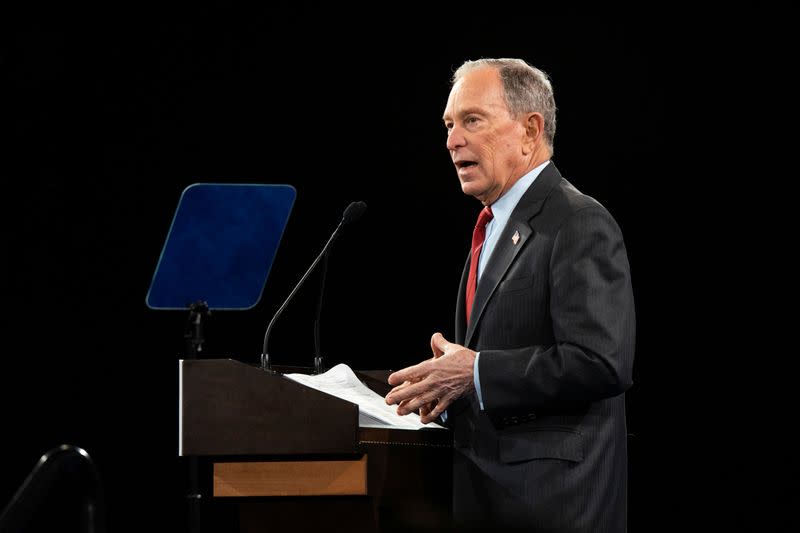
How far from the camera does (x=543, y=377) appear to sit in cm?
175

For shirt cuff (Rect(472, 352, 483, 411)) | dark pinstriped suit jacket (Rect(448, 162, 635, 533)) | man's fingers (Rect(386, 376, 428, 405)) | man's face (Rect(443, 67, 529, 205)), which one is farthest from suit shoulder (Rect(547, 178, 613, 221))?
man's fingers (Rect(386, 376, 428, 405))

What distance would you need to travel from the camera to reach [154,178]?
12.9 ft

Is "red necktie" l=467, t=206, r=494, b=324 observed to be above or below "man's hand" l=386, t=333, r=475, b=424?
above

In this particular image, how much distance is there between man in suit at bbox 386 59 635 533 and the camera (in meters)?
1.75

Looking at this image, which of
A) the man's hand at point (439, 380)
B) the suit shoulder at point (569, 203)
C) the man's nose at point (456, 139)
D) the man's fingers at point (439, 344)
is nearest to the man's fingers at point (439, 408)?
the man's hand at point (439, 380)

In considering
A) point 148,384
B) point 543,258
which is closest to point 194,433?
point 543,258

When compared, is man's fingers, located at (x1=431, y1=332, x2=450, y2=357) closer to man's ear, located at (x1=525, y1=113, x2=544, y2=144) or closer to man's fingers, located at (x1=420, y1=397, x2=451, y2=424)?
man's fingers, located at (x1=420, y1=397, x2=451, y2=424)

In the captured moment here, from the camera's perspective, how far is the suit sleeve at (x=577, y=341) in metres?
1.74

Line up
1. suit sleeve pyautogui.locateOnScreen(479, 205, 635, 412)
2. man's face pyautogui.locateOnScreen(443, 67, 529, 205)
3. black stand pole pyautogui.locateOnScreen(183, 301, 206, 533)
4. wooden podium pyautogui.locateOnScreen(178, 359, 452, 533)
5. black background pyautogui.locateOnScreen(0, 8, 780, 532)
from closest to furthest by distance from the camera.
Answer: suit sleeve pyautogui.locateOnScreen(479, 205, 635, 412) < wooden podium pyautogui.locateOnScreen(178, 359, 452, 533) < man's face pyautogui.locateOnScreen(443, 67, 529, 205) < black stand pole pyautogui.locateOnScreen(183, 301, 206, 533) < black background pyautogui.locateOnScreen(0, 8, 780, 532)

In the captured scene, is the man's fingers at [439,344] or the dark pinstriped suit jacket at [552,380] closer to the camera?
the dark pinstriped suit jacket at [552,380]

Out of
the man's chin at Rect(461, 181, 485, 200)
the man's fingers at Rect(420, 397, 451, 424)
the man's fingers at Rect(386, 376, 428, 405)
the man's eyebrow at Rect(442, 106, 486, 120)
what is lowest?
the man's fingers at Rect(420, 397, 451, 424)

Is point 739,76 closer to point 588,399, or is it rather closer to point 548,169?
point 548,169

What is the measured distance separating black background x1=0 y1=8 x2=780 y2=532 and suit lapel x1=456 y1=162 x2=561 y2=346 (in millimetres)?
1877

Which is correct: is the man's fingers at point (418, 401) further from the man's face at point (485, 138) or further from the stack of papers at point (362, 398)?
the man's face at point (485, 138)
